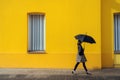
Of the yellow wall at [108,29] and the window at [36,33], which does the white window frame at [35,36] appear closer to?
the window at [36,33]

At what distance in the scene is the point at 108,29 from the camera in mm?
20156

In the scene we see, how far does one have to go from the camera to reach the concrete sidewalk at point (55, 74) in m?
17.1

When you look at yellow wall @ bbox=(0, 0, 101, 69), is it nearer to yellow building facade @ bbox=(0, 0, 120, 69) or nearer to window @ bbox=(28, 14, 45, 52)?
yellow building facade @ bbox=(0, 0, 120, 69)

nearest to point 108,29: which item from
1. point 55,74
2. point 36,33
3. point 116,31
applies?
point 116,31

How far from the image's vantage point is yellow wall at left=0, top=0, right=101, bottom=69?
19.7m

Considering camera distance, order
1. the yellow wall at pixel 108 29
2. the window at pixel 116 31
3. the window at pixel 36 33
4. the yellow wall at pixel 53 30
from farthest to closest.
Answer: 1. the window at pixel 116 31
2. the window at pixel 36 33
3. the yellow wall at pixel 108 29
4. the yellow wall at pixel 53 30

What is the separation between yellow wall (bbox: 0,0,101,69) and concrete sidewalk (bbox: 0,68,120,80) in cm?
59

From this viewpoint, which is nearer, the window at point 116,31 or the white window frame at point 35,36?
the white window frame at point 35,36

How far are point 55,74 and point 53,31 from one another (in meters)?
2.70

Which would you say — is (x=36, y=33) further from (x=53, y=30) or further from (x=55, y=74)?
(x=55, y=74)

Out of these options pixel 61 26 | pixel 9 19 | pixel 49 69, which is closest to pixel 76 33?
pixel 61 26

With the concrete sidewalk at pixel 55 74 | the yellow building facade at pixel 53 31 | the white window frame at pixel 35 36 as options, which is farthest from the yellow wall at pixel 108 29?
the white window frame at pixel 35 36

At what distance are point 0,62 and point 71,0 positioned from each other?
15.9ft

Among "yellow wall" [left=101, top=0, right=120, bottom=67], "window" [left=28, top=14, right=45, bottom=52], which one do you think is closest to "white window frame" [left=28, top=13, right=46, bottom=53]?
"window" [left=28, top=14, right=45, bottom=52]
